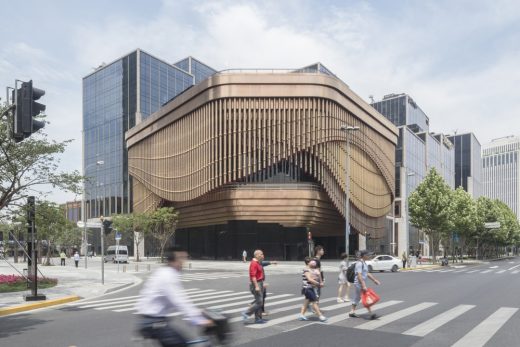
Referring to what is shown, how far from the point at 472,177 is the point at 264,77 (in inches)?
4895

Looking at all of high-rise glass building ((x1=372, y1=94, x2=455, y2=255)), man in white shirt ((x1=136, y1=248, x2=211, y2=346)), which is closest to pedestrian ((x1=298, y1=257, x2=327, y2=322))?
man in white shirt ((x1=136, y1=248, x2=211, y2=346))

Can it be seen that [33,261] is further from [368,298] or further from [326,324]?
[368,298]

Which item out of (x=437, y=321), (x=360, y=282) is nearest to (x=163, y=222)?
(x=360, y=282)

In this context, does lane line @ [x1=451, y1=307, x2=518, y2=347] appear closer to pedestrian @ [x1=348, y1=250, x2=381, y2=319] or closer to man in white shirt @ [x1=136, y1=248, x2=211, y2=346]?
pedestrian @ [x1=348, y1=250, x2=381, y2=319]

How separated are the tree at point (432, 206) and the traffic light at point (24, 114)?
47.8 meters

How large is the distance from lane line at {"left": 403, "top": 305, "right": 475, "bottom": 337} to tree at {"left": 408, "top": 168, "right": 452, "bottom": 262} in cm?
3964

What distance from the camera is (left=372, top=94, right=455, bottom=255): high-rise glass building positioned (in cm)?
8656

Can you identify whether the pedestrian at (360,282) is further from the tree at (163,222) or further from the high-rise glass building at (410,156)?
the high-rise glass building at (410,156)

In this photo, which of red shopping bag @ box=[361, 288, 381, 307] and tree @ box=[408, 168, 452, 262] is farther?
tree @ box=[408, 168, 452, 262]

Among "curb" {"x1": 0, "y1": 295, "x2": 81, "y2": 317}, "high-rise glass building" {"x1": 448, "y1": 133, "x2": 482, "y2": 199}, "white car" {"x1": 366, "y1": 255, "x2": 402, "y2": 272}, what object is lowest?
"white car" {"x1": 366, "y1": 255, "x2": 402, "y2": 272}

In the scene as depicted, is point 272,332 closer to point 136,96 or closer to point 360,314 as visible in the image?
point 360,314

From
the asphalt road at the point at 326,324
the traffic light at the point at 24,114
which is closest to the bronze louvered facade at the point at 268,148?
the asphalt road at the point at 326,324

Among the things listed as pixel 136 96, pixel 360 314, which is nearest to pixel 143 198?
pixel 136 96

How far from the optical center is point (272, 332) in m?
9.81
